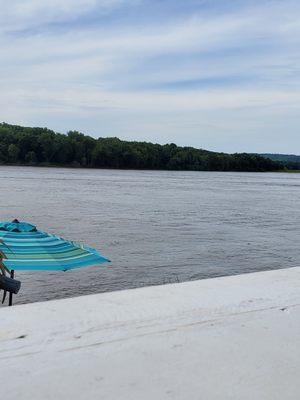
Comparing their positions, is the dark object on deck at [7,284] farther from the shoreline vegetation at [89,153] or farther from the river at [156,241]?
the shoreline vegetation at [89,153]

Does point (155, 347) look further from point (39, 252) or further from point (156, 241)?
point (156, 241)

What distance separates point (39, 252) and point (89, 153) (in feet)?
395

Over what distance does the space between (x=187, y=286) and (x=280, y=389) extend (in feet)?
3.50

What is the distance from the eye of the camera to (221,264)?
1552 centimetres

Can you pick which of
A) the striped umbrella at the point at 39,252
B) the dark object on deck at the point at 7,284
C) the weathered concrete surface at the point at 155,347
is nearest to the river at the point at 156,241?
the striped umbrella at the point at 39,252

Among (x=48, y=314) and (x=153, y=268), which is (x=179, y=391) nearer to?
(x=48, y=314)

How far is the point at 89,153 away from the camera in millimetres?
126250

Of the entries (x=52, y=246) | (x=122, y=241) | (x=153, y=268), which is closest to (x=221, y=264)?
(x=153, y=268)

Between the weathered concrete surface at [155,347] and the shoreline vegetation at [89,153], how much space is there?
379 ft

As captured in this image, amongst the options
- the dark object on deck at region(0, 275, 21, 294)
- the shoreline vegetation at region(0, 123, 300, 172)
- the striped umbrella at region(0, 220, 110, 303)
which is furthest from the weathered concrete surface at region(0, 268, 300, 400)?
the shoreline vegetation at region(0, 123, 300, 172)

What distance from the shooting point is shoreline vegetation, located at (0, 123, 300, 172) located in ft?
387

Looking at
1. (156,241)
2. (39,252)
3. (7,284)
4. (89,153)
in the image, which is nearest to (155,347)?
(7,284)

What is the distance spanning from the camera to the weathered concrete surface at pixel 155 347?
1.68 metres

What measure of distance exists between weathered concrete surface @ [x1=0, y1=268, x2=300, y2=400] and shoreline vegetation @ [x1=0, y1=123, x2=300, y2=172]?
379 ft
